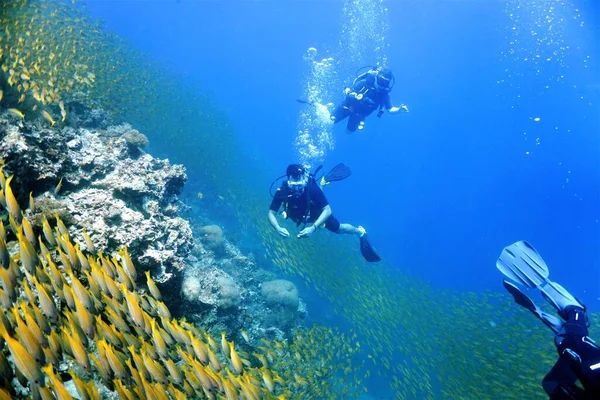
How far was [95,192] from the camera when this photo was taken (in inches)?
226

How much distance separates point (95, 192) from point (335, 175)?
19.6ft

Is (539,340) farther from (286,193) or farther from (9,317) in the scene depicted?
(9,317)

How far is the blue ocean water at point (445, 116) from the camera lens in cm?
7438

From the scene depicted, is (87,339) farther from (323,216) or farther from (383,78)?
(383,78)

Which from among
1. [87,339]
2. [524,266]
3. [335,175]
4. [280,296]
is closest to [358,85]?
[335,175]

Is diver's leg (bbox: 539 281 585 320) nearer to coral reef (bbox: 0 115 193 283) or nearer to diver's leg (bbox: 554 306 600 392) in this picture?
diver's leg (bbox: 554 306 600 392)

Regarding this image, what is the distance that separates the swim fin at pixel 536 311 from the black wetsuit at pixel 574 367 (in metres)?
0.42

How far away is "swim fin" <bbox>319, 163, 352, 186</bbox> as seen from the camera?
9133 mm

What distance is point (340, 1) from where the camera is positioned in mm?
99938

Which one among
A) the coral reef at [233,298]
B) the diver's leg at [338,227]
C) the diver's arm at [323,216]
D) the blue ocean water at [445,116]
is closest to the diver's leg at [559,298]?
the diver's arm at [323,216]

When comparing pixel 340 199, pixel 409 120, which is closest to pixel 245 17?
pixel 409 120

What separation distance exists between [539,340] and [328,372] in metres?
6.70

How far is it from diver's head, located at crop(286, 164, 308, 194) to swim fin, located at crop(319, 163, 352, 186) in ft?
4.44

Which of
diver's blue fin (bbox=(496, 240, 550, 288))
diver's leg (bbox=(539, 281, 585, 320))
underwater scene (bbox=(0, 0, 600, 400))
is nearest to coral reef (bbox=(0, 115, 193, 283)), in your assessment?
underwater scene (bbox=(0, 0, 600, 400))
